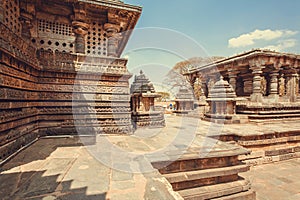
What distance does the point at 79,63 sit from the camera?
4.82m

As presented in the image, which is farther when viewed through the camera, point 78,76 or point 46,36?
point 46,36

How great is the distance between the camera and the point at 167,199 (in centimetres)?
176

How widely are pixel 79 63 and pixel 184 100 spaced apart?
30.4 feet

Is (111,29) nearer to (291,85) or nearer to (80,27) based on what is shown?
(80,27)

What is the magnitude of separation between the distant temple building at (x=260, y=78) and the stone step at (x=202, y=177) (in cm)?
638

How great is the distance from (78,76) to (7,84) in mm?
1956

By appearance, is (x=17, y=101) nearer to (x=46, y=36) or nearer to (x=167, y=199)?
(x=46, y=36)

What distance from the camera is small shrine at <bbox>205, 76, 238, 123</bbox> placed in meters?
8.19

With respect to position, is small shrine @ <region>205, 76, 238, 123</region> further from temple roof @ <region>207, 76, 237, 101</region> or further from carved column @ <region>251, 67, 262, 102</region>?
carved column @ <region>251, 67, 262, 102</region>

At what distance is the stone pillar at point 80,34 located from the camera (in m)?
5.22

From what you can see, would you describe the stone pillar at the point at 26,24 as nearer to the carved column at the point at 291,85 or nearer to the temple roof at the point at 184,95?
the temple roof at the point at 184,95

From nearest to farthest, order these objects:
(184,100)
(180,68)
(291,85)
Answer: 1. (184,100)
2. (291,85)
3. (180,68)

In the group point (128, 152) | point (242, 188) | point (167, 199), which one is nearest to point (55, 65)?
point (128, 152)

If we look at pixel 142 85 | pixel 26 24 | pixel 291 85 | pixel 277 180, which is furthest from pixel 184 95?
pixel 26 24
